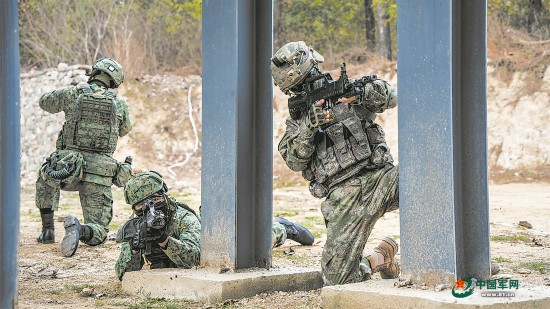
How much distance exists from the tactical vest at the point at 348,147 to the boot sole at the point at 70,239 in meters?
3.37

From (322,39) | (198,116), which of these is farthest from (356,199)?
(322,39)

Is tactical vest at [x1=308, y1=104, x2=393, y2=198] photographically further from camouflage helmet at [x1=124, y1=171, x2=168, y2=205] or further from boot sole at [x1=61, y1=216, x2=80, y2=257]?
boot sole at [x1=61, y1=216, x2=80, y2=257]

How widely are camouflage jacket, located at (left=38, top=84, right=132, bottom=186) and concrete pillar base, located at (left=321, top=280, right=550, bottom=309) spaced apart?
4399mm

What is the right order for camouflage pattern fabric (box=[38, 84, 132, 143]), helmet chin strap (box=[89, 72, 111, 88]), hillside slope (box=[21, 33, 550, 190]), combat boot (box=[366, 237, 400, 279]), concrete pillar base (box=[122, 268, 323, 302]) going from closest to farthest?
concrete pillar base (box=[122, 268, 323, 302]), combat boot (box=[366, 237, 400, 279]), camouflage pattern fabric (box=[38, 84, 132, 143]), helmet chin strap (box=[89, 72, 111, 88]), hillside slope (box=[21, 33, 550, 190])

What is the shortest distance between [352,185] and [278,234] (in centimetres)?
217

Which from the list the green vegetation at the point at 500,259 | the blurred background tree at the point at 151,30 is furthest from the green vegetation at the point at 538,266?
the blurred background tree at the point at 151,30

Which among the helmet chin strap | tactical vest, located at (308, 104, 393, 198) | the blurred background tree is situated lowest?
tactical vest, located at (308, 104, 393, 198)

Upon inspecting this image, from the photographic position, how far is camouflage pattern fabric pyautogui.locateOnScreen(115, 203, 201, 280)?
583 cm

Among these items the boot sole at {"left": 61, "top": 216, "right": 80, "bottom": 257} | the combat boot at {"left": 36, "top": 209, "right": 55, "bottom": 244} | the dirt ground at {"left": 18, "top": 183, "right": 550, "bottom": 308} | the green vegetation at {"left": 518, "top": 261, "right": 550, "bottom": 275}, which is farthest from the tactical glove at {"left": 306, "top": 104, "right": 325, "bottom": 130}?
the combat boot at {"left": 36, "top": 209, "right": 55, "bottom": 244}

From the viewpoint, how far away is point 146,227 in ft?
18.6

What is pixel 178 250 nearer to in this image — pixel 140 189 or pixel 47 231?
pixel 140 189

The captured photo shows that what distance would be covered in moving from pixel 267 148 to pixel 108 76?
3469mm

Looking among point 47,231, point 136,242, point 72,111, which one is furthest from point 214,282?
point 47,231

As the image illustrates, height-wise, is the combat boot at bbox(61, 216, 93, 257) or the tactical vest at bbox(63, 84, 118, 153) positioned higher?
the tactical vest at bbox(63, 84, 118, 153)
